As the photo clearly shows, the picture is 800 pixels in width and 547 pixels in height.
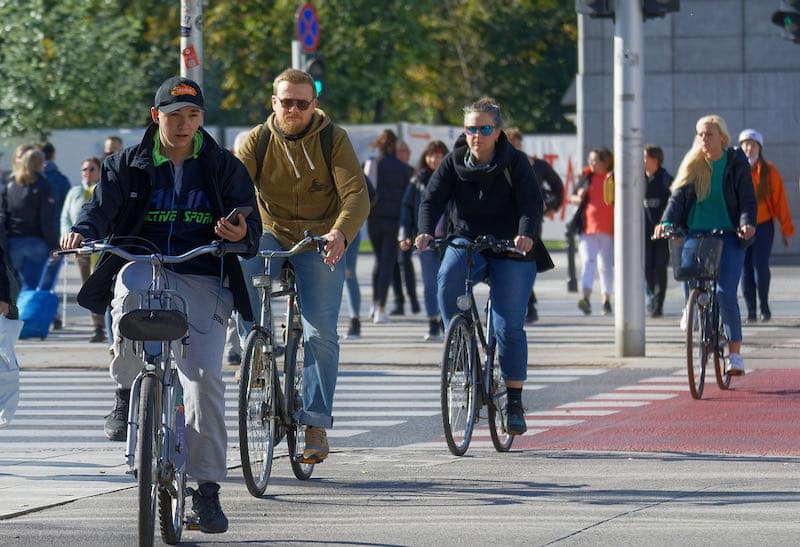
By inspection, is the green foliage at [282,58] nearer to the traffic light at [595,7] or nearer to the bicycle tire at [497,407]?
the traffic light at [595,7]

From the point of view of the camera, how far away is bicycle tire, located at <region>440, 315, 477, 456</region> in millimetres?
9180

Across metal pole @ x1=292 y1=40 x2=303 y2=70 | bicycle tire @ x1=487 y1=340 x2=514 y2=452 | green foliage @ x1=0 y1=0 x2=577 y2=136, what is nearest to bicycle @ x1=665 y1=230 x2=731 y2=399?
bicycle tire @ x1=487 y1=340 x2=514 y2=452

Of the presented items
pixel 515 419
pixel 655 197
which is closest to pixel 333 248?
pixel 515 419

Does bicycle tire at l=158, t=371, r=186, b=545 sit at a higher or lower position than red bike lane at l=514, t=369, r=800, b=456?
higher

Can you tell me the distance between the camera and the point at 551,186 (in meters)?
19.4

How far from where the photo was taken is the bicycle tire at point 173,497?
Answer: 259 inches

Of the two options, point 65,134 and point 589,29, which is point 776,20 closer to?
point 589,29

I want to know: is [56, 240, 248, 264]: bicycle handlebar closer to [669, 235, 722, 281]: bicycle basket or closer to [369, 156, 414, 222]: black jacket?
[669, 235, 722, 281]: bicycle basket

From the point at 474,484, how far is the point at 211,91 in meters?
42.7

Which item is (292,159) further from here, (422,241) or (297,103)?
(422,241)

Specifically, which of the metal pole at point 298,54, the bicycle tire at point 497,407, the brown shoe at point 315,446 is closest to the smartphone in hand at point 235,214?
the brown shoe at point 315,446

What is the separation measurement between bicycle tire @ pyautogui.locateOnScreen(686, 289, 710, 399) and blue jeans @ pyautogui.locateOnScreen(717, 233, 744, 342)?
0.36 meters

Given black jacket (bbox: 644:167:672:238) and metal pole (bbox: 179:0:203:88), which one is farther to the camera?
black jacket (bbox: 644:167:672:238)

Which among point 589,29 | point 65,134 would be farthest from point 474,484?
point 65,134
